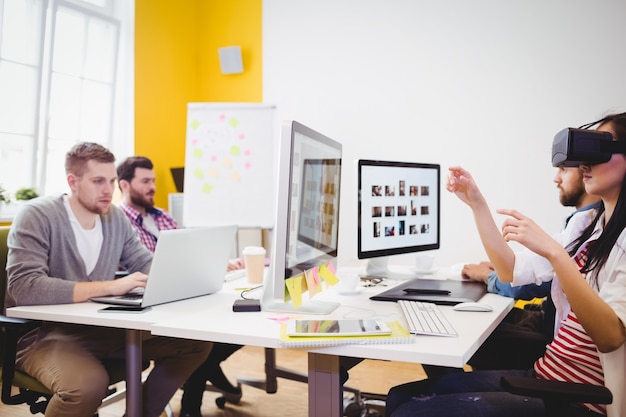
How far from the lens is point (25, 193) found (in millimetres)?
3371

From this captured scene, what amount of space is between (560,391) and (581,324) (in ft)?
0.86

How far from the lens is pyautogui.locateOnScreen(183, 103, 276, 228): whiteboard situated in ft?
12.0

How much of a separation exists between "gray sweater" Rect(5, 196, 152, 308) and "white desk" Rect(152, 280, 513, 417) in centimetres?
55

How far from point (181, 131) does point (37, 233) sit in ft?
8.98

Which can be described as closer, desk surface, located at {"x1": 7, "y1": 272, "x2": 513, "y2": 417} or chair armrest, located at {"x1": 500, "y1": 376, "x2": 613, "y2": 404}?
chair armrest, located at {"x1": 500, "y1": 376, "x2": 613, "y2": 404}

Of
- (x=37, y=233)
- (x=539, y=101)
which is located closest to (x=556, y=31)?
(x=539, y=101)

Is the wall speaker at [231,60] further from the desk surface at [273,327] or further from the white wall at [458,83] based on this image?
the desk surface at [273,327]

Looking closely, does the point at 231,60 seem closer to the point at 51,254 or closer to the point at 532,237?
the point at 51,254

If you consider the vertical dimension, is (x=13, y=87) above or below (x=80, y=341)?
above

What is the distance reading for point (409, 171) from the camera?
91.7 inches

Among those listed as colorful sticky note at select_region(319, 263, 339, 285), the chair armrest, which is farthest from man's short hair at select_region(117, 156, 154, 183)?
the chair armrest

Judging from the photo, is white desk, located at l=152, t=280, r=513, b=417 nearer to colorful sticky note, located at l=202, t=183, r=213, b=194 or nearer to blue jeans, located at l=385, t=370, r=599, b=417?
blue jeans, located at l=385, t=370, r=599, b=417

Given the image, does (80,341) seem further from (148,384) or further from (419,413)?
(419,413)

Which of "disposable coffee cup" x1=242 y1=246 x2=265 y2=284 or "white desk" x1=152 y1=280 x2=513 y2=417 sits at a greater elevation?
"disposable coffee cup" x1=242 y1=246 x2=265 y2=284
